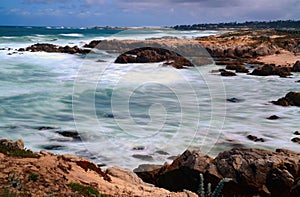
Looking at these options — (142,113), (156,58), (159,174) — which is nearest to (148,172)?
(159,174)

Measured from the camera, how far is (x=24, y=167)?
25.5 feet

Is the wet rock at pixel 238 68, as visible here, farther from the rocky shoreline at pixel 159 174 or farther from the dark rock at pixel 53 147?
the dark rock at pixel 53 147

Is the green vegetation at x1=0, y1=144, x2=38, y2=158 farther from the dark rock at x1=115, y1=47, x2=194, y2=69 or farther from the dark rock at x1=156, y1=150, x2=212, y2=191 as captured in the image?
the dark rock at x1=115, y1=47, x2=194, y2=69

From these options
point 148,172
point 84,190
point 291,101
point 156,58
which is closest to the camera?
point 84,190

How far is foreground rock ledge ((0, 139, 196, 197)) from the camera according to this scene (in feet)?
22.9

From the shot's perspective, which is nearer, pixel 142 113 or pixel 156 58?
pixel 142 113

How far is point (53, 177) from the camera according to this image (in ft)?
24.8

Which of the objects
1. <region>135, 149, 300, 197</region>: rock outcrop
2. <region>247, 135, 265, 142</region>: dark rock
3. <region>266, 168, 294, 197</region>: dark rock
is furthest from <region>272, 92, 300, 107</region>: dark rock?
<region>266, 168, 294, 197</region>: dark rock

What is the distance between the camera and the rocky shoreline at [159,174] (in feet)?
24.3

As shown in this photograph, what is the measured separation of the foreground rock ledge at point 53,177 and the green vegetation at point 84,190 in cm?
8

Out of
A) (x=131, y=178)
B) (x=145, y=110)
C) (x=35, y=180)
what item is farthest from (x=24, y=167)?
(x=145, y=110)

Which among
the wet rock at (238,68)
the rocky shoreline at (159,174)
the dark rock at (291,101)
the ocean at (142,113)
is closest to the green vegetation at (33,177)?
the rocky shoreline at (159,174)

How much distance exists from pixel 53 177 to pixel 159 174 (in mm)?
4013

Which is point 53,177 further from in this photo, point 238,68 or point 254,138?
point 238,68
